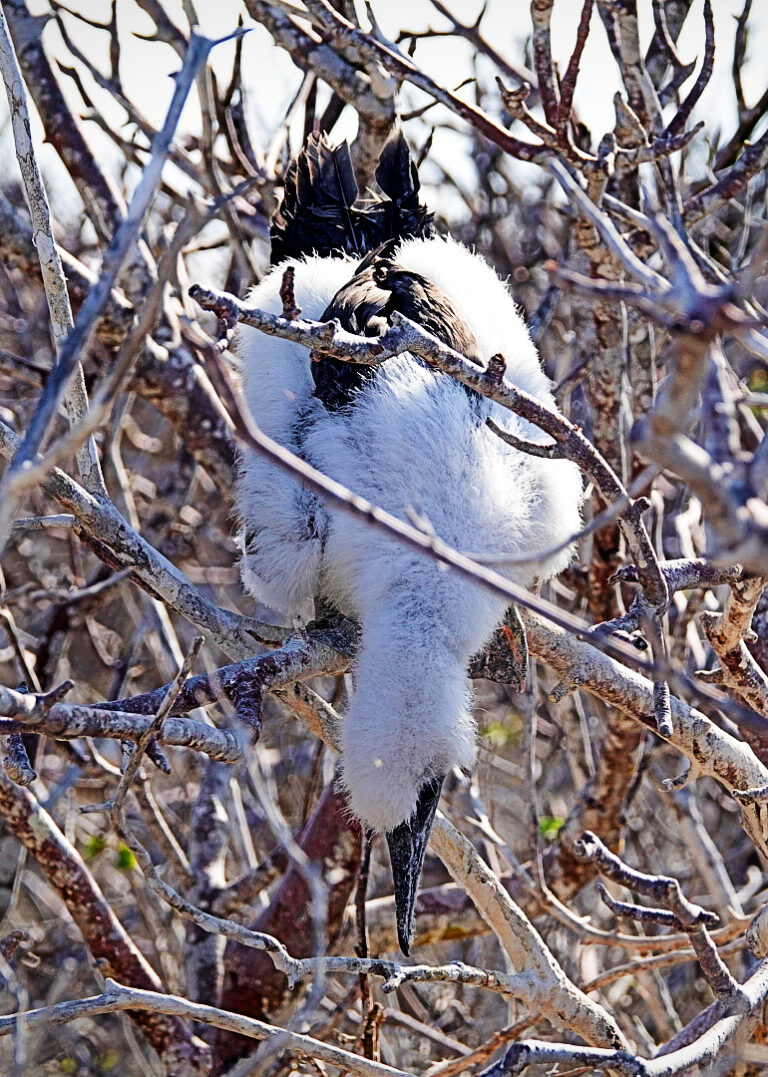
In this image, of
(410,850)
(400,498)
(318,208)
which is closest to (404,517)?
(400,498)

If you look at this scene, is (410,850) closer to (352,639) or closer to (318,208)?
(352,639)

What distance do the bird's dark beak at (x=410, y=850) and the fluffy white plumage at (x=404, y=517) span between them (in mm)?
57

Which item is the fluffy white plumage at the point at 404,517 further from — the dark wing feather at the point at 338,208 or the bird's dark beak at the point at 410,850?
the dark wing feather at the point at 338,208

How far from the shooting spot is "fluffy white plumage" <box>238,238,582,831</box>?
2.33 metres

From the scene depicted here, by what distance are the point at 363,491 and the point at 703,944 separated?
1.22m

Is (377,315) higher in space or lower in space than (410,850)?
higher

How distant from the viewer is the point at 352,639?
2682 millimetres

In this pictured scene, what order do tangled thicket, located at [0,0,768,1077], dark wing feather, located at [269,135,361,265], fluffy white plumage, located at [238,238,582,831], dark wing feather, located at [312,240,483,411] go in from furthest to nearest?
dark wing feather, located at [269,135,361,265] → dark wing feather, located at [312,240,483,411] → fluffy white plumage, located at [238,238,582,831] → tangled thicket, located at [0,0,768,1077]

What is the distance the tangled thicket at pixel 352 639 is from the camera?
72.9 inches

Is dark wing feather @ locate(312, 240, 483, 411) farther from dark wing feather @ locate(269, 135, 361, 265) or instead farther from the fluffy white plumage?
dark wing feather @ locate(269, 135, 361, 265)

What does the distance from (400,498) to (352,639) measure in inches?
14.7

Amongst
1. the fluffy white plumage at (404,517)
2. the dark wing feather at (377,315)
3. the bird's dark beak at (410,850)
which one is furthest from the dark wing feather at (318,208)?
the bird's dark beak at (410,850)

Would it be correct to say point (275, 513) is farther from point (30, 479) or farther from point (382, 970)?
point (30, 479)

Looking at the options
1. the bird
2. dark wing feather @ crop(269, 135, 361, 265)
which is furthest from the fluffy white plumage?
dark wing feather @ crop(269, 135, 361, 265)
